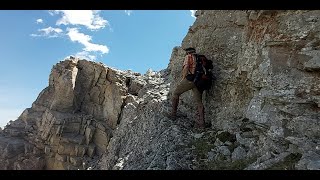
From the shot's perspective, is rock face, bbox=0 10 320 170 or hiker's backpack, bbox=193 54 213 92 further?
hiker's backpack, bbox=193 54 213 92

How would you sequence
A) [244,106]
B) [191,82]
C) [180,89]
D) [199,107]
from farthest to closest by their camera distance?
[180,89] → [191,82] → [199,107] → [244,106]

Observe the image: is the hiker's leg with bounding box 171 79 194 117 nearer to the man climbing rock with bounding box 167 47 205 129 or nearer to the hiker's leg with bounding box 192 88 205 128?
the man climbing rock with bounding box 167 47 205 129

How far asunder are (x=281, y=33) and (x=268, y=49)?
559mm

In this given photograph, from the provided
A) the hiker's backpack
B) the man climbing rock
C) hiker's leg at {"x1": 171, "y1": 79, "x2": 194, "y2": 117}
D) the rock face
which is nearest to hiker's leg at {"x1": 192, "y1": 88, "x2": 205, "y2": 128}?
the man climbing rock

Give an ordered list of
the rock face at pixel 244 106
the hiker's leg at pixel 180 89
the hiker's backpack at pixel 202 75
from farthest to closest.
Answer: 1. the hiker's leg at pixel 180 89
2. the hiker's backpack at pixel 202 75
3. the rock face at pixel 244 106

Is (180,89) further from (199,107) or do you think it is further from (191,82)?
(199,107)

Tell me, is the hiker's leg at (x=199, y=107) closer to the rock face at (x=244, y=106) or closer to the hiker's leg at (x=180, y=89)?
the hiker's leg at (x=180, y=89)

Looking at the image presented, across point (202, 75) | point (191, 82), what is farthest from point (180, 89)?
point (202, 75)

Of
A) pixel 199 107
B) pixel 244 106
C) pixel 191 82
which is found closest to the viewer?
pixel 244 106

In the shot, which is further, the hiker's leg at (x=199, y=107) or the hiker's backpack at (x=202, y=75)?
the hiker's backpack at (x=202, y=75)

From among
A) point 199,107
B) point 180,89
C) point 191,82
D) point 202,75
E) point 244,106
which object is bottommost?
point 244,106

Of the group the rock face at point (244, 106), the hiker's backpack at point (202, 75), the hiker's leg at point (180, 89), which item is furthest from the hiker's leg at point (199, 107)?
the rock face at point (244, 106)

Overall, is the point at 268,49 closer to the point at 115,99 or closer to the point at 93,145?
the point at 115,99
